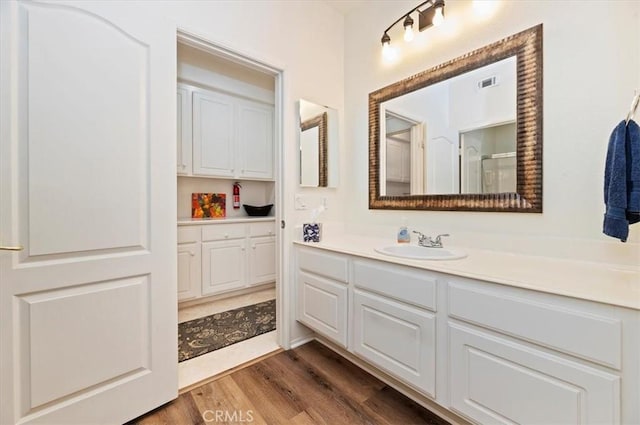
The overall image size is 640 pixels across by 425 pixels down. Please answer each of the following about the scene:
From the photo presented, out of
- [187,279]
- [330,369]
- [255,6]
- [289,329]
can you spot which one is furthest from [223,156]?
[330,369]

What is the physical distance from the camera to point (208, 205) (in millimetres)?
3348

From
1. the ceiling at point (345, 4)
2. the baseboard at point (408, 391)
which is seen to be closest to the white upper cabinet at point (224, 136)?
the ceiling at point (345, 4)

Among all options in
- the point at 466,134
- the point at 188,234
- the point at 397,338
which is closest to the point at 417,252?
the point at 397,338

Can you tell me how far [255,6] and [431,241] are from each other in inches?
79.9

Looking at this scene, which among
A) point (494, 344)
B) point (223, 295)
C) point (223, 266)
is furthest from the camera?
point (223, 295)

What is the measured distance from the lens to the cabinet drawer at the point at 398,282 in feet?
4.33

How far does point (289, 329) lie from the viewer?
2.10 meters

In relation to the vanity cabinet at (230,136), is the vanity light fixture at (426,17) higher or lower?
higher

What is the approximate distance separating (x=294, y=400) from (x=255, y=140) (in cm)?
285

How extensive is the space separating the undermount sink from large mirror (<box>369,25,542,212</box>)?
0.99 ft

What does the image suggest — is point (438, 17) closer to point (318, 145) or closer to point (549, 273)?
point (318, 145)

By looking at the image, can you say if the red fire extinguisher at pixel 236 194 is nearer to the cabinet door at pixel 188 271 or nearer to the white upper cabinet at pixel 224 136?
the white upper cabinet at pixel 224 136

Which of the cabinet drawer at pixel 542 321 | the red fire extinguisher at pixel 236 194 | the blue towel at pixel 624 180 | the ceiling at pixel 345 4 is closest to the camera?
the cabinet drawer at pixel 542 321

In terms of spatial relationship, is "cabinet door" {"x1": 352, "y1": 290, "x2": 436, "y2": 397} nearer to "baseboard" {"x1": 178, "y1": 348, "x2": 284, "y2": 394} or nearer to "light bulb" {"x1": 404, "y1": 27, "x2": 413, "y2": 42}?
"baseboard" {"x1": 178, "y1": 348, "x2": 284, "y2": 394}
